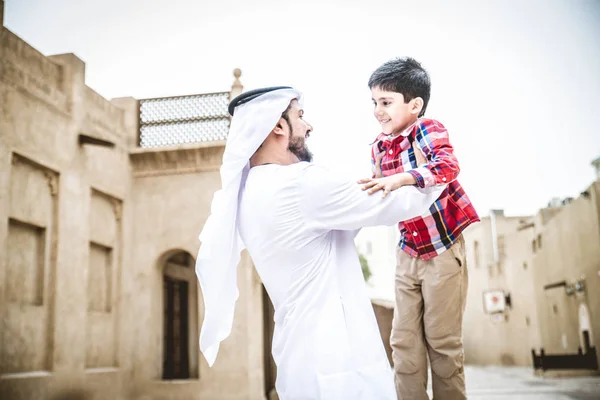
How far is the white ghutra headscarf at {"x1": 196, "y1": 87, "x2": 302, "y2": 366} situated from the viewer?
7.89 feet

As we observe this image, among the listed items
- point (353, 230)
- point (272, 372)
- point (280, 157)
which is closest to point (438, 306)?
point (353, 230)

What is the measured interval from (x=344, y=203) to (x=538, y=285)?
70.5ft

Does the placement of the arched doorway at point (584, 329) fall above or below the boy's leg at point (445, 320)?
below

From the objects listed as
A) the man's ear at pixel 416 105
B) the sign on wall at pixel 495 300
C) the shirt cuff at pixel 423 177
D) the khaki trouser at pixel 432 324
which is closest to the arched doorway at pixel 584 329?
the sign on wall at pixel 495 300

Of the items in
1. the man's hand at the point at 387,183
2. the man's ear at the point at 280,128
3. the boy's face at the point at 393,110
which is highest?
the boy's face at the point at 393,110

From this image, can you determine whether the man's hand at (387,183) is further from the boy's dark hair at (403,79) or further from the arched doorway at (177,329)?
the arched doorway at (177,329)

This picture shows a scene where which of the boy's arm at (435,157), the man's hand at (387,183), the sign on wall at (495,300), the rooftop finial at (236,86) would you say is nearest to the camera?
the man's hand at (387,183)

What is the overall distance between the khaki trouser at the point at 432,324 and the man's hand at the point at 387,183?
0.53 meters

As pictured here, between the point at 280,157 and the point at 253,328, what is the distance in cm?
898

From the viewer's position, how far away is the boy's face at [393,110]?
276cm

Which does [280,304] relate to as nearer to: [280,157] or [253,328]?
[280,157]

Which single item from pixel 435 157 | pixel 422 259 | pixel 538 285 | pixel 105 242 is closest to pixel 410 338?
pixel 422 259

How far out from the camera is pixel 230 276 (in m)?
2.53

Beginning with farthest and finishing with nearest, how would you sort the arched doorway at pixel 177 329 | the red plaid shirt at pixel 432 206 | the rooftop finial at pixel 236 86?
the arched doorway at pixel 177 329 → the rooftop finial at pixel 236 86 → the red plaid shirt at pixel 432 206
